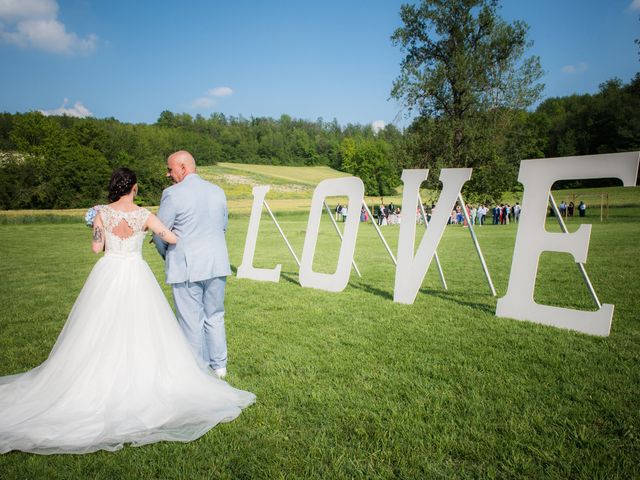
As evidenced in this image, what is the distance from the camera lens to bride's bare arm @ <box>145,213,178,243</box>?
4.43 m

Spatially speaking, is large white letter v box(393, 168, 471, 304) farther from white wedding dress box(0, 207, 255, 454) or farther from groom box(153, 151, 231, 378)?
white wedding dress box(0, 207, 255, 454)

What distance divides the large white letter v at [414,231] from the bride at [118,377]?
5.15 m

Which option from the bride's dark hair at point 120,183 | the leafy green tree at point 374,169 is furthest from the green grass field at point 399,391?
the leafy green tree at point 374,169

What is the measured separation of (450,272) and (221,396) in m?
10.1

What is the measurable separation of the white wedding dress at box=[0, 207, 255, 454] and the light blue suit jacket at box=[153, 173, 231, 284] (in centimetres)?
37

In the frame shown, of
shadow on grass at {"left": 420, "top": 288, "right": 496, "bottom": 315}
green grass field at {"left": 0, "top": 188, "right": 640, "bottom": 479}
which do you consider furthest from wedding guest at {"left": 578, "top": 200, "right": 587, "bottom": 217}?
shadow on grass at {"left": 420, "top": 288, "right": 496, "bottom": 315}

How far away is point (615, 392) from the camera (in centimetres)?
438

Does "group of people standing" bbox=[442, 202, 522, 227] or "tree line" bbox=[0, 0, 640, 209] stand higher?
"tree line" bbox=[0, 0, 640, 209]

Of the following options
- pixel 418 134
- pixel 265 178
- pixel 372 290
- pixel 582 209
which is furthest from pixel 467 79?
pixel 265 178

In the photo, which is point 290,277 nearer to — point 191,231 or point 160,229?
point 191,231

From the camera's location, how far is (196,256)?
479 centimetres

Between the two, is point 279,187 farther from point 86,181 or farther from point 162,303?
point 162,303

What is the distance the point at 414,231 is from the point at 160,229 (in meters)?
5.71

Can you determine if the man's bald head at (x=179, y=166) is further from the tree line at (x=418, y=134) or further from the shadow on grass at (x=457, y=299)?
the tree line at (x=418, y=134)
